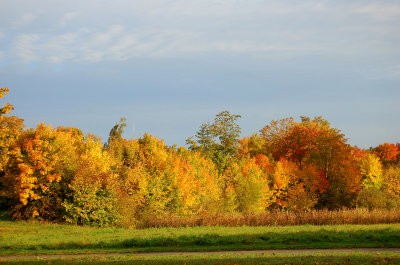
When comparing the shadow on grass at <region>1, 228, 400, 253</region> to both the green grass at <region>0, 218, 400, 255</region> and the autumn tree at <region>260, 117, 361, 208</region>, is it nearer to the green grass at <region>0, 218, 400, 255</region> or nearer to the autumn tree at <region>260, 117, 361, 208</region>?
the green grass at <region>0, 218, 400, 255</region>

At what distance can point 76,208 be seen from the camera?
1416 inches

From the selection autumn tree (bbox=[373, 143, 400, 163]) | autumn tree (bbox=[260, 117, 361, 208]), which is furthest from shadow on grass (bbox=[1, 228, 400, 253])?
autumn tree (bbox=[373, 143, 400, 163])

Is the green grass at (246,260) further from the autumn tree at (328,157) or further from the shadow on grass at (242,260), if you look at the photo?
the autumn tree at (328,157)

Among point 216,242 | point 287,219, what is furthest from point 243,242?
point 287,219

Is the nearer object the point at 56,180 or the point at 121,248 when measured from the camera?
the point at 121,248

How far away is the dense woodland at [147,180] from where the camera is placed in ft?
120

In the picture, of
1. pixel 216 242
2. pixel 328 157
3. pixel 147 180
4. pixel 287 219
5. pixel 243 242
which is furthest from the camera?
pixel 328 157

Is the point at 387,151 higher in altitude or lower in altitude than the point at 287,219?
higher

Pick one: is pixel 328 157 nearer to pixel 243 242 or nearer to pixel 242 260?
pixel 243 242

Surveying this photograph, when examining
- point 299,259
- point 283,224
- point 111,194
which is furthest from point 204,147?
point 299,259

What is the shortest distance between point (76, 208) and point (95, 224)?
84.0 inches

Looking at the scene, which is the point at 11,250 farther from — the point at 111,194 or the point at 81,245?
the point at 111,194

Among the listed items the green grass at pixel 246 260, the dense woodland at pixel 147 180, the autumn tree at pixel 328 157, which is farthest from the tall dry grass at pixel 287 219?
the autumn tree at pixel 328 157

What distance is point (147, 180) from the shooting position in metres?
41.9
